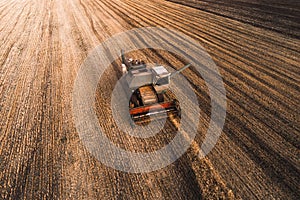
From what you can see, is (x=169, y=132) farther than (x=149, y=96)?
No

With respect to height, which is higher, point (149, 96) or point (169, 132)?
point (149, 96)

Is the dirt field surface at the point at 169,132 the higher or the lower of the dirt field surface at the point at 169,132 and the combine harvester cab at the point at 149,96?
the lower

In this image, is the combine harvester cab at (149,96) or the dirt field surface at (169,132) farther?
the combine harvester cab at (149,96)

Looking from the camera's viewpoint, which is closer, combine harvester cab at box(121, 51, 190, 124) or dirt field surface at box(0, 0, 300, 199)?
dirt field surface at box(0, 0, 300, 199)
